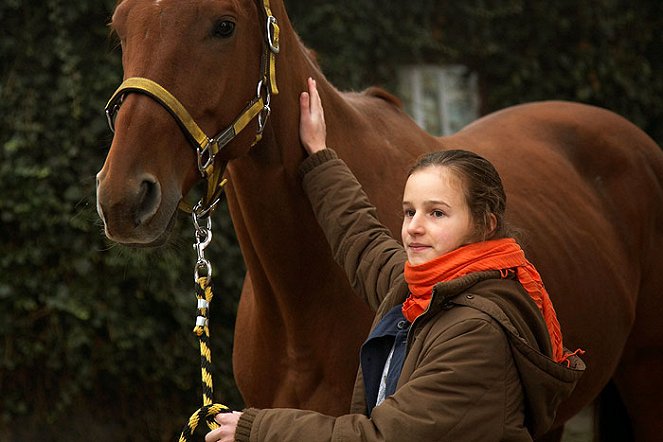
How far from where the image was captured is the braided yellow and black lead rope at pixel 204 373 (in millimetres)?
1850

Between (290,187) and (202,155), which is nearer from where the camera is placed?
(202,155)

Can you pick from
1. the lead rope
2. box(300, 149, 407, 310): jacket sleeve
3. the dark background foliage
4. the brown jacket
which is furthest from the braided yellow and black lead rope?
the dark background foliage

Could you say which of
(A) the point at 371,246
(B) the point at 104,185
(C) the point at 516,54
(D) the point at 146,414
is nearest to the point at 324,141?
(A) the point at 371,246

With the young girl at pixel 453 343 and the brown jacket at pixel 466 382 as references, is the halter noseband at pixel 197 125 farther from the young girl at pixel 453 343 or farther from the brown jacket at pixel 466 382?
the brown jacket at pixel 466 382

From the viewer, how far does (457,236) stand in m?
1.77

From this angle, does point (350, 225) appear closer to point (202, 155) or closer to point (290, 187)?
point (290, 187)

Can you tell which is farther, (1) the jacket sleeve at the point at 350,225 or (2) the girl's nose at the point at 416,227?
(1) the jacket sleeve at the point at 350,225

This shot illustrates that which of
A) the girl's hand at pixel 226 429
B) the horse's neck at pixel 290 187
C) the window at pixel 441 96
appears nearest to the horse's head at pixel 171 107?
the horse's neck at pixel 290 187

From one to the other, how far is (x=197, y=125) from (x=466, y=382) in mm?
828

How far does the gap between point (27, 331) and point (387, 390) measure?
8.69 feet

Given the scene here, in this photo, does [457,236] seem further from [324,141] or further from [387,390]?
[324,141]

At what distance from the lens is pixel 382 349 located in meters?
1.90

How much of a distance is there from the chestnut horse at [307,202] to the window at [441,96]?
1.59 meters

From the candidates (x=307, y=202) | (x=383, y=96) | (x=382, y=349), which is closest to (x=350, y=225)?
(x=307, y=202)
